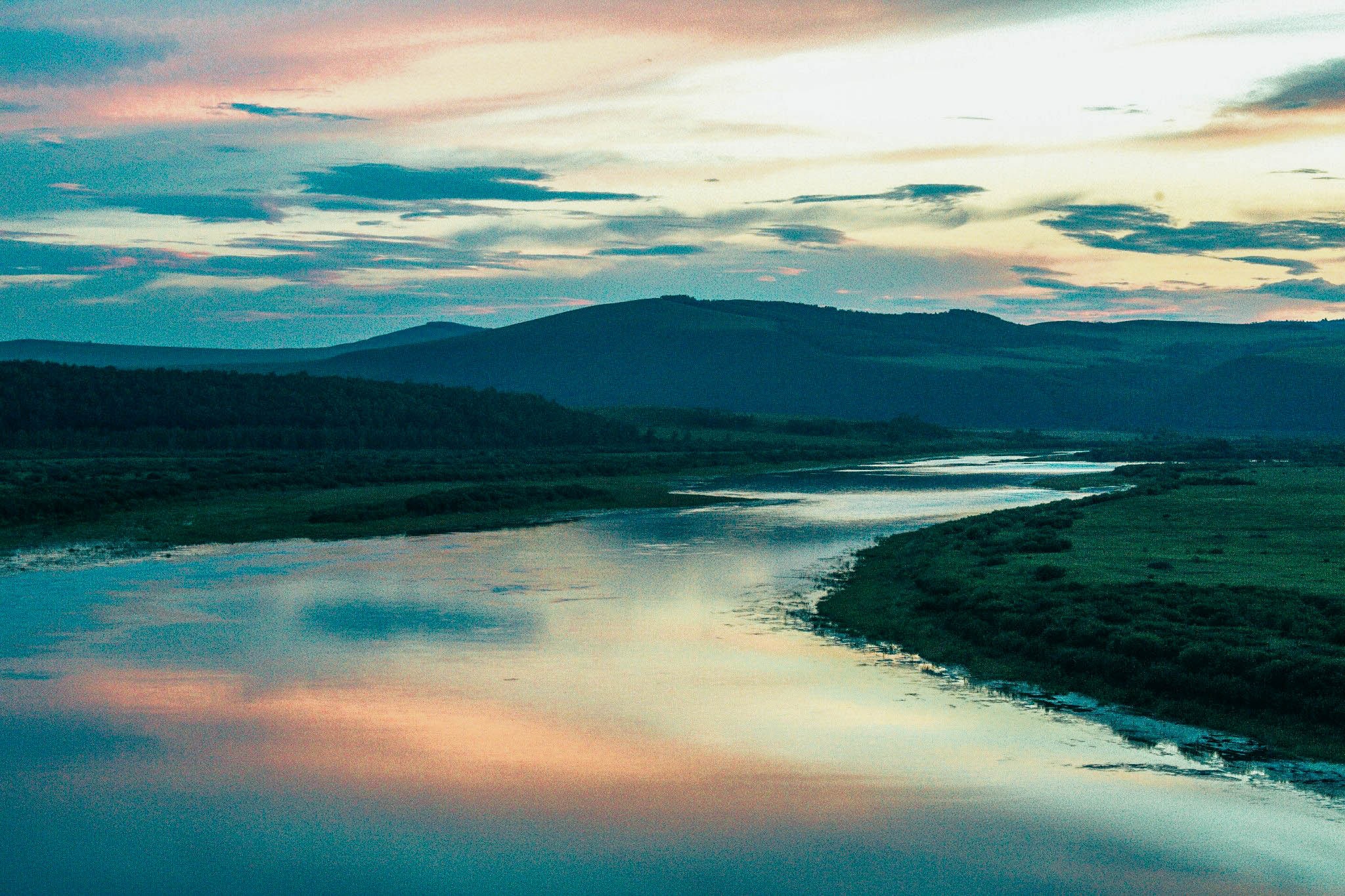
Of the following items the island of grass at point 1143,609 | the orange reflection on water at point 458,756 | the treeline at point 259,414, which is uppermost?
the treeline at point 259,414

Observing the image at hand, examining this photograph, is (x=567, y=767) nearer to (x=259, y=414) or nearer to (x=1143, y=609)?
(x=1143, y=609)

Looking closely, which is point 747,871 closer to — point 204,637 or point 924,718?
point 924,718

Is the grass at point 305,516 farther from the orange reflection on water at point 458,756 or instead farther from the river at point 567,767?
the orange reflection on water at point 458,756

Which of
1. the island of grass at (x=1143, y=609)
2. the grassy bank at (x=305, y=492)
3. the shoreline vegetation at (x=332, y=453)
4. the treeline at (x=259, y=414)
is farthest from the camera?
the treeline at (x=259, y=414)

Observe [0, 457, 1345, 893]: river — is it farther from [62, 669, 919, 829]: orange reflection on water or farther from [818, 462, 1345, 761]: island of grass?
[818, 462, 1345, 761]: island of grass

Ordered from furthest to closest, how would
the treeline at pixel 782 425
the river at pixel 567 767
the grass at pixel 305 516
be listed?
the treeline at pixel 782 425 < the grass at pixel 305 516 < the river at pixel 567 767

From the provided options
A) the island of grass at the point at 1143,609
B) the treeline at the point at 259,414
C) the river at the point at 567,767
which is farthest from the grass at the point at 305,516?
the treeline at the point at 259,414

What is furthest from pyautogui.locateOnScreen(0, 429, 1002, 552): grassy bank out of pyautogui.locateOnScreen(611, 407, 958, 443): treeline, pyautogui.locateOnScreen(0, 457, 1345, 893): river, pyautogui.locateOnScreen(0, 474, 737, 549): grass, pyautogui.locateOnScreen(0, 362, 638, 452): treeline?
pyautogui.locateOnScreen(611, 407, 958, 443): treeline

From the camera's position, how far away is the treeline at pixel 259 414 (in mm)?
120188

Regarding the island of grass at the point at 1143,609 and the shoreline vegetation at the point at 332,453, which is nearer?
the island of grass at the point at 1143,609

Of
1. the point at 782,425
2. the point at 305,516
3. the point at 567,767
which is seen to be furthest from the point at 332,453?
the point at 567,767

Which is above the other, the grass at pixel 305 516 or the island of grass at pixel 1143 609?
the island of grass at pixel 1143 609

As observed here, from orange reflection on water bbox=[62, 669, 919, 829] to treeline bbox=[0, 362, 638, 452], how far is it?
94618 millimetres

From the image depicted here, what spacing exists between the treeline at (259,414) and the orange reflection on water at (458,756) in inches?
3725
